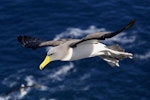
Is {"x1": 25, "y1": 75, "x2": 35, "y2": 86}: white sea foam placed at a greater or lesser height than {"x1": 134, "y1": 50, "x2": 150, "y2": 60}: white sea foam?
lesser

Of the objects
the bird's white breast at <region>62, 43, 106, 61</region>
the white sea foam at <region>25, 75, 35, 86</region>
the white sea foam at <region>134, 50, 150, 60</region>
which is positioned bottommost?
the white sea foam at <region>25, 75, 35, 86</region>

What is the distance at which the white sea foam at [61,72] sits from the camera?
7125 centimetres

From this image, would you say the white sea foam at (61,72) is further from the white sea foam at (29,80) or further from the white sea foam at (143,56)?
the white sea foam at (143,56)

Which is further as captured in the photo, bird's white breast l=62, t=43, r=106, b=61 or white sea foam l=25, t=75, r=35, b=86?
white sea foam l=25, t=75, r=35, b=86

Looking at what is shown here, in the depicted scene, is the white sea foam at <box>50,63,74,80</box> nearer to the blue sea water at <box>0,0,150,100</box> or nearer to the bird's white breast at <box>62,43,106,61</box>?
the blue sea water at <box>0,0,150,100</box>

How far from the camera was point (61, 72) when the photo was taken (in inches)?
2825

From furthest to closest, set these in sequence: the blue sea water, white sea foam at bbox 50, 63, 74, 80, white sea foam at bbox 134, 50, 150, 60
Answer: white sea foam at bbox 134, 50, 150, 60, white sea foam at bbox 50, 63, 74, 80, the blue sea water

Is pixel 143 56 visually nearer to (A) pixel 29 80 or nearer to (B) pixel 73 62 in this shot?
(B) pixel 73 62

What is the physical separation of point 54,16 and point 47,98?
2025 cm

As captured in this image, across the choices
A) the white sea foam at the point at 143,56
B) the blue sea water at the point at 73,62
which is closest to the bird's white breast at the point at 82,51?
the blue sea water at the point at 73,62

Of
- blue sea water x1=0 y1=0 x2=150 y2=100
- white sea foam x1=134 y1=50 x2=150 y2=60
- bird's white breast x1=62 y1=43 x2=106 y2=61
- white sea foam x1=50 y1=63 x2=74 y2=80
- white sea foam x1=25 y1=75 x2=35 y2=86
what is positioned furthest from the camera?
white sea foam x1=134 y1=50 x2=150 y2=60

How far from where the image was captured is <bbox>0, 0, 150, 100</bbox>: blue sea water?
6819 cm

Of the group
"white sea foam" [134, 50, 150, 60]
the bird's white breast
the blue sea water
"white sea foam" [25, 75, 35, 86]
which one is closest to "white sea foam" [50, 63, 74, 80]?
the blue sea water

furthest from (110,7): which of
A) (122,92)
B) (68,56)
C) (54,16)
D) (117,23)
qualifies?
(68,56)
